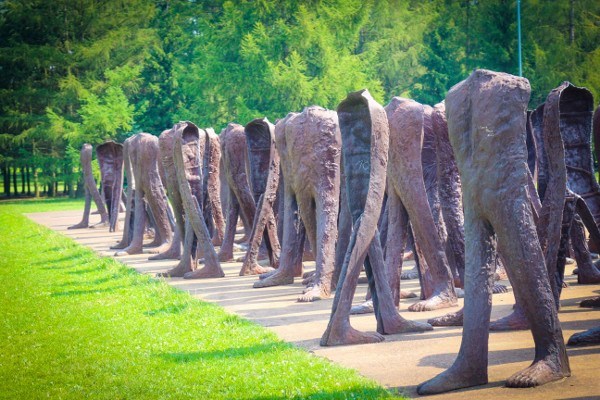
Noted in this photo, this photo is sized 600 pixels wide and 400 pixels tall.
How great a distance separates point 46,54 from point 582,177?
39259 millimetres

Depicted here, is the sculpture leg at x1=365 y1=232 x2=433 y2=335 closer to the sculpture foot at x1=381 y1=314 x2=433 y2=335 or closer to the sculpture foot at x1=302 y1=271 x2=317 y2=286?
the sculpture foot at x1=381 y1=314 x2=433 y2=335

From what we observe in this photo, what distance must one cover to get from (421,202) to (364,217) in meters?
1.86

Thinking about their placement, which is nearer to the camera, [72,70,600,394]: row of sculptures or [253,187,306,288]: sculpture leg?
[72,70,600,394]: row of sculptures

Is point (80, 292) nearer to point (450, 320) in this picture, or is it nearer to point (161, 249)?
point (161, 249)

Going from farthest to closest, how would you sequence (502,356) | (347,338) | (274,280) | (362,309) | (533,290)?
(274,280)
(362,309)
(347,338)
(502,356)
(533,290)

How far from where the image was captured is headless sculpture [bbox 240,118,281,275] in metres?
13.3

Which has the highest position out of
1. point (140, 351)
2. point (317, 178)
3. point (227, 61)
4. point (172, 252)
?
point (227, 61)

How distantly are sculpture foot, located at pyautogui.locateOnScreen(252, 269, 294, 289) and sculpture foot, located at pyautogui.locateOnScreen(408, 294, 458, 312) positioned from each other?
299 centimetres

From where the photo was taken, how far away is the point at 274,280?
12.0m

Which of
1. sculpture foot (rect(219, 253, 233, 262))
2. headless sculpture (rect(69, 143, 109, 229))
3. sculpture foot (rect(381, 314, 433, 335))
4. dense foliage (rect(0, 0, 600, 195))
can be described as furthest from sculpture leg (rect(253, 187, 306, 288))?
dense foliage (rect(0, 0, 600, 195))

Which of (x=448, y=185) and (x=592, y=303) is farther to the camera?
(x=448, y=185)

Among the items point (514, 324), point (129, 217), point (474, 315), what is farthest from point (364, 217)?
point (129, 217)

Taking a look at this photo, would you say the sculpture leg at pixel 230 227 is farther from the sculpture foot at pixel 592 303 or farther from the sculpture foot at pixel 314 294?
the sculpture foot at pixel 592 303

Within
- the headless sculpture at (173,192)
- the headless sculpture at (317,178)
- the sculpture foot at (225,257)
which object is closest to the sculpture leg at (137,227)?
the headless sculpture at (173,192)
